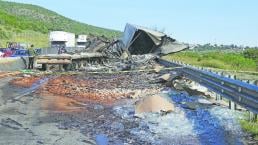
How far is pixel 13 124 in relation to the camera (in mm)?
11258

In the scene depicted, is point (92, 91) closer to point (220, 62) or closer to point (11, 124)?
point (11, 124)

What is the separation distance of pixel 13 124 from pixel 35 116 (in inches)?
50.7

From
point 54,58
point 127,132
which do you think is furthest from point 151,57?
point 127,132

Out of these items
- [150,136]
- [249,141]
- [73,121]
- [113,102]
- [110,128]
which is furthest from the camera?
[113,102]

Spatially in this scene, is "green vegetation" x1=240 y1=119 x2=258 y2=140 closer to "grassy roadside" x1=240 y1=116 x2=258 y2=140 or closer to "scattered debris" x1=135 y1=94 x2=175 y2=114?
"grassy roadside" x1=240 y1=116 x2=258 y2=140

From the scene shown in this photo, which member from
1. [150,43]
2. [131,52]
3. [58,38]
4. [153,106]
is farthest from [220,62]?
[153,106]

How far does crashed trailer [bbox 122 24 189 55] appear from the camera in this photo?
108 ft

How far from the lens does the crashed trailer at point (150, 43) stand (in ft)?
108

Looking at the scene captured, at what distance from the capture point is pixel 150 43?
34.8 m

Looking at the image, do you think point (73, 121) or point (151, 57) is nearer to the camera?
point (73, 121)

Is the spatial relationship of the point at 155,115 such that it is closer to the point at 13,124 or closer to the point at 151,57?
the point at 13,124

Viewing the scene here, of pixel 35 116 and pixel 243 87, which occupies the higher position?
pixel 243 87

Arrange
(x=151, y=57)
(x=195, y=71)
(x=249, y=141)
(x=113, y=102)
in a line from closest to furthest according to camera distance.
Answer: (x=249, y=141) < (x=113, y=102) < (x=195, y=71) < (x=151, y=57)

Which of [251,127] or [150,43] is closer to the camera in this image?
[251,127]
